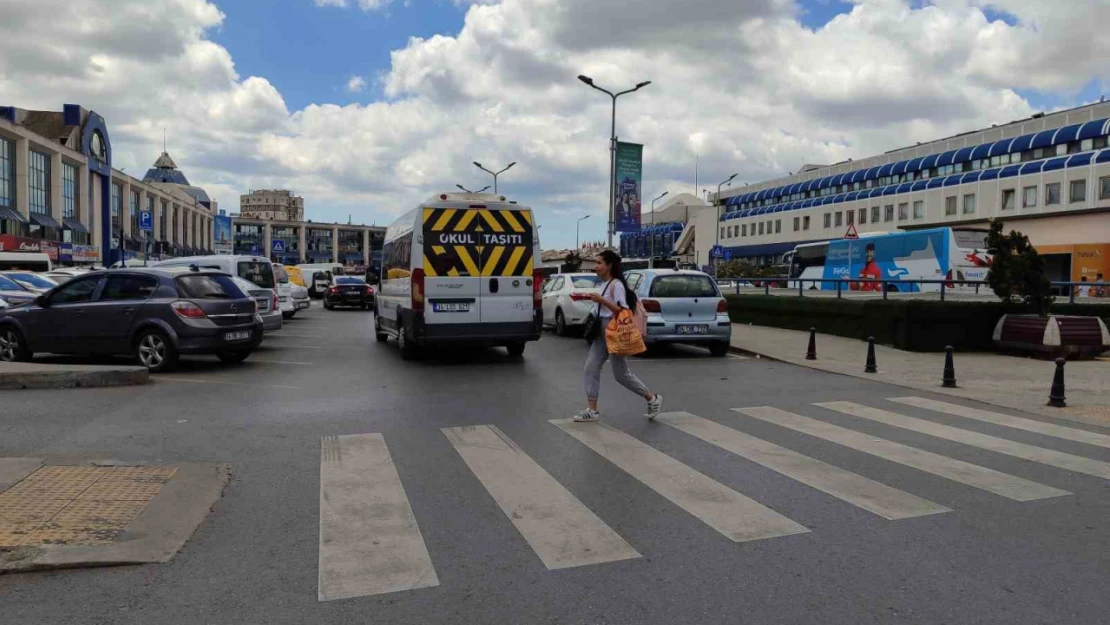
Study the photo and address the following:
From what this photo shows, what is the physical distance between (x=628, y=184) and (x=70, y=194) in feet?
175

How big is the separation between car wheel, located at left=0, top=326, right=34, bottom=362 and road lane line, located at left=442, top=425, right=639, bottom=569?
8.82m

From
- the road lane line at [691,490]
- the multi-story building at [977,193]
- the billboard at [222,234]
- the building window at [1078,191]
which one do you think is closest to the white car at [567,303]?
the road lane line at [691,490]

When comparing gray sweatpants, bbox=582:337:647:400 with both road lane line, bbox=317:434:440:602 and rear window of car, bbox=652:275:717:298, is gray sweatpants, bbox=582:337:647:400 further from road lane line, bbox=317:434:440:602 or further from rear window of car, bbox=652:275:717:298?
rear window of car, bbox=652:275:717:298

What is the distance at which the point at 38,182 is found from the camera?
→ 2309 inches

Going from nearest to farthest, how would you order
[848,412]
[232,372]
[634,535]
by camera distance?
[634,535] → [848,412] → [232,372]

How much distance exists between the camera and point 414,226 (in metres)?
13.0

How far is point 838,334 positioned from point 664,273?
19.3 feet

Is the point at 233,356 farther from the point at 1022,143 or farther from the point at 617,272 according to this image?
the point at 1022,143

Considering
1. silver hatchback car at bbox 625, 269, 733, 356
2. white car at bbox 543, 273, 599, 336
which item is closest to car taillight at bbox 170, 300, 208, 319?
silver hatchback car at bbox 625, 269, 733, 356

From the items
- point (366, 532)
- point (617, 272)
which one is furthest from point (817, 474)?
point (366, 532)

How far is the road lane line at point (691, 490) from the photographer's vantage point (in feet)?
16.0

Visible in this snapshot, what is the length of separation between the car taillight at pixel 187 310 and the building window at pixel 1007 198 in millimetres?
57563

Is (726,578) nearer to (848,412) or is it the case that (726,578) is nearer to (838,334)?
(848,412)

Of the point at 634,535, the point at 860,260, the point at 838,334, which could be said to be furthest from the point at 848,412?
the point at 860,260
